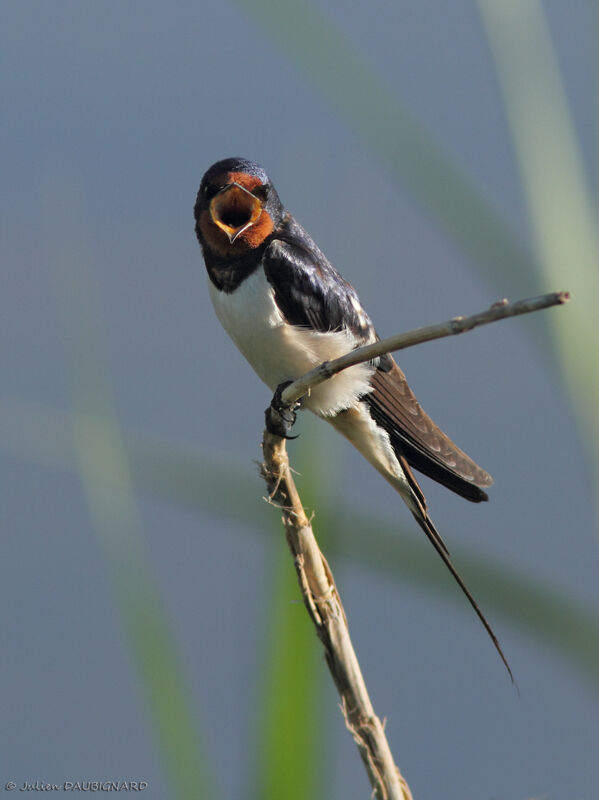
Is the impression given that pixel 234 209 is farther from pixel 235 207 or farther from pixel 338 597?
pixel 338 597

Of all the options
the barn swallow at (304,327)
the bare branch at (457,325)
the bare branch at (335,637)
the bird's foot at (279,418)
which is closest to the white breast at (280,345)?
the barn swallow at (304,327)

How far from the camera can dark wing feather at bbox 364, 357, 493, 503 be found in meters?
1.11

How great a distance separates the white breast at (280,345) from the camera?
3.53 feet

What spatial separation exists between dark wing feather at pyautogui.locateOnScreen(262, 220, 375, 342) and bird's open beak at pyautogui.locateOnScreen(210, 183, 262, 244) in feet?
0.16

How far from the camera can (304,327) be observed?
110 centimetres

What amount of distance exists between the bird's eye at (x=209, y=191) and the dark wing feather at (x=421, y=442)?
1.02 feet

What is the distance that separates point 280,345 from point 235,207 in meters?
0.21

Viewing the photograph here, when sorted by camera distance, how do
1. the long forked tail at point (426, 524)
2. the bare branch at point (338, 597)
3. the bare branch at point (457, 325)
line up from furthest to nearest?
the long forked tail at point (426, 524) → the bare branch at point (338, 597) → the bare branch at point (457, 325)

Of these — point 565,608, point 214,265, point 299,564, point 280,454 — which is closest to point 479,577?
point 565,608

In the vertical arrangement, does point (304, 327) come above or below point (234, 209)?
below

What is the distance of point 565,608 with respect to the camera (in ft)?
2.22

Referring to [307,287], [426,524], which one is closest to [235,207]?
[307,287]

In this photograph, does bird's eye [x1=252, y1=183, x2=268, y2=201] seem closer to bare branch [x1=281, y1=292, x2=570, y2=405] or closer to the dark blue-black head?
the dark blue-black head

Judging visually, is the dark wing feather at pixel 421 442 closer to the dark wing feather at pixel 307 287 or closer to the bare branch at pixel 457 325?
the dark wing feather at pixel 307 287
